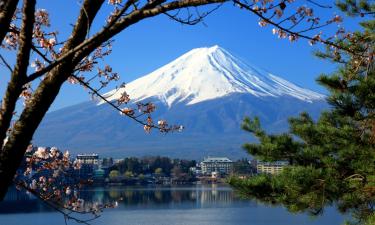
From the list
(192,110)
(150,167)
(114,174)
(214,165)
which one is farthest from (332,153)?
(192,110)

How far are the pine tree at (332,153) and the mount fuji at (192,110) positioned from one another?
403ft

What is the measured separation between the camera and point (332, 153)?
6.83 meters

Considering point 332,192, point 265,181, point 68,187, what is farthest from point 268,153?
point 68,187

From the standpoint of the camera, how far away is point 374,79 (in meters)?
6.36

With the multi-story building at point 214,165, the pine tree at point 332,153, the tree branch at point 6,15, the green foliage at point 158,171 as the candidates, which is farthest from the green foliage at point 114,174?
the tree branch at point 6,15

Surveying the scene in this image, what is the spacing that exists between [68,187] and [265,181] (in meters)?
2.94

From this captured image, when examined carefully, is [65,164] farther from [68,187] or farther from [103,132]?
[103,132]

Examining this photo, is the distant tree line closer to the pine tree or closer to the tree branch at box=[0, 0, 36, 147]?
the pine tree

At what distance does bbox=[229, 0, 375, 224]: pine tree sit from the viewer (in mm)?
5895

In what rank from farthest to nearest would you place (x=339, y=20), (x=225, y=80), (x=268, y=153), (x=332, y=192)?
(x=225, y=80) < (x=268, y=153) < (x=332, y=192) < (x=339, y=20)

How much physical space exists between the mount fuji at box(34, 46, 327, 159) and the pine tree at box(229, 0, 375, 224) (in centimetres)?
12294

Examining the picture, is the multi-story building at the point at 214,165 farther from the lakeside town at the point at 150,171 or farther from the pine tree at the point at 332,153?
the pine tree at the point at 332,153

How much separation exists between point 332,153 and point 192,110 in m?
151

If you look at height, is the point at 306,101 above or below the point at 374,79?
above
